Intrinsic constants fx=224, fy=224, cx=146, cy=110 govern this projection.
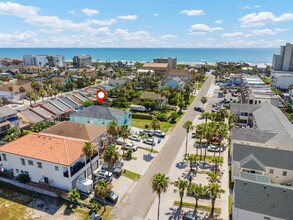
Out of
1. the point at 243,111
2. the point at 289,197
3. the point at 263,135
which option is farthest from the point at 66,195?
the point at 243,111

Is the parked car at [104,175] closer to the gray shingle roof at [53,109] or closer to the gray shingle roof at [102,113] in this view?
the gray shingle roof at [102,113]

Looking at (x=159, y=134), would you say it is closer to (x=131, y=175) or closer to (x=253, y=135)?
(x=131, y=175)

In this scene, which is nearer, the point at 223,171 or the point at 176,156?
the point at 223,171

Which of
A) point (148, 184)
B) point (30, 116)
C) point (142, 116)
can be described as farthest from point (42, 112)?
point (148, 184)

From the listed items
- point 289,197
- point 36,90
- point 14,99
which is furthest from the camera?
point 36,90

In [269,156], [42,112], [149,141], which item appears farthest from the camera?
[42,112]

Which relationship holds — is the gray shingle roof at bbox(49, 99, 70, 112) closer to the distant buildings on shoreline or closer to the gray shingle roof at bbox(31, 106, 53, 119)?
the gray shingle roof at bbox(31, 106, 53, 119)

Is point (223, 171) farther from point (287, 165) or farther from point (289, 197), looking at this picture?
point (289, 197)

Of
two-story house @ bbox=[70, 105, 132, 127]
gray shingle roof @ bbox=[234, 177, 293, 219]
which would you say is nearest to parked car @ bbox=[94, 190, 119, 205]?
gray shingle roof @ bbox=[234, 177, 293, 219]
